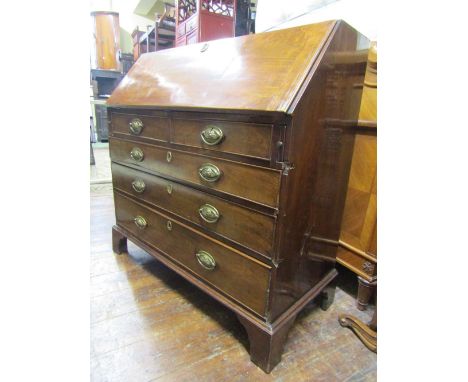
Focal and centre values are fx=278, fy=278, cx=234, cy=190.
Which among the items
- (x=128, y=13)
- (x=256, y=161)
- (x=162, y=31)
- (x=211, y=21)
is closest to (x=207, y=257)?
(x=256, y=161)

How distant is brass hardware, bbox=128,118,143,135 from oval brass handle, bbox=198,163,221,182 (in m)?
0.39

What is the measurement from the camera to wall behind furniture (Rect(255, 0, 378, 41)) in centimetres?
98

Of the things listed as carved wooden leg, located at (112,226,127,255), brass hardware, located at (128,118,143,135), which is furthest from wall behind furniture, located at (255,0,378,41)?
carved wooden leg, located at (112,226,127,255)

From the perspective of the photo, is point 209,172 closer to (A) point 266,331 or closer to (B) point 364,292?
(A) point 266,331

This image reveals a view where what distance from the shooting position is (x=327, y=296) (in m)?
1.10

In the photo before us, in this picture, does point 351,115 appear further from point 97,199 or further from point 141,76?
point 97,199

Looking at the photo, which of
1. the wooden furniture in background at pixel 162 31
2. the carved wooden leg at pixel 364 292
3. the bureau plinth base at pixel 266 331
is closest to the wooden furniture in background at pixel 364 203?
the carved wooden leg at pixel 364 292

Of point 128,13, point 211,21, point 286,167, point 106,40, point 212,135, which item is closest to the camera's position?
point 286,167

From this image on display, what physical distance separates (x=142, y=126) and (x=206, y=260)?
56 cm

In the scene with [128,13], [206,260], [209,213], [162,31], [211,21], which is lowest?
[206,260]

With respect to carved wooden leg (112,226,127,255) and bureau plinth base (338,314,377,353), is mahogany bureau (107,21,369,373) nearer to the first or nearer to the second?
bureau plinth base (338,314,377,353)
